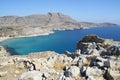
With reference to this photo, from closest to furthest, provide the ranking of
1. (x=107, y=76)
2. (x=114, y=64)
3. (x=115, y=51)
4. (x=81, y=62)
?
(x=107, y=76), (x=114, y=64), (x=81, y=62), (x=115, y=51)

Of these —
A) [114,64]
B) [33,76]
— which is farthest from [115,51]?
[33,76]

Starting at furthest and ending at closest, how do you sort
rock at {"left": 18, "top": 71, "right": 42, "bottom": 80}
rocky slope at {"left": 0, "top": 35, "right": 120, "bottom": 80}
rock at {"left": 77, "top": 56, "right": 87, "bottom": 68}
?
rock at {"left": 77, "top": 56, "right": 87, "bottom": 68} < rock at {"left": 18, "top": 71, "right": 42, "bottom": 80} < rocky slope at {"left": 0, "top": 35, "right": 120, "bottom": 80}

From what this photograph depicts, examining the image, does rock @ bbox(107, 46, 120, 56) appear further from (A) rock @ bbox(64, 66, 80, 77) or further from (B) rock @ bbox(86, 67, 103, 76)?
(A) rock @ bbox(64, 66, 80, 77)

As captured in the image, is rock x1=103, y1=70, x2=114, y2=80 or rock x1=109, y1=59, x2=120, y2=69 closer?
rock x1=103, y1=70, x2=114, y2=80

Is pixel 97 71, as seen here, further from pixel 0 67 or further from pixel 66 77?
pixel 0 67

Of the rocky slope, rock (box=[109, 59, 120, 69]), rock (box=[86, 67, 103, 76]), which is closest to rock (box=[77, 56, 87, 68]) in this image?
the rocky slope

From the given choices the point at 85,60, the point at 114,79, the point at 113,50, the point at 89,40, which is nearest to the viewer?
the point at 114,79

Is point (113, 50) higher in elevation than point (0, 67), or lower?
higher

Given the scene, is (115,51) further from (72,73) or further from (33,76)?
(33,76)

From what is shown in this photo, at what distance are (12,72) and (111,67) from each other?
972cm

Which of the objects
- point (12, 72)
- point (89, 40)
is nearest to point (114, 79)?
point (12, 72)

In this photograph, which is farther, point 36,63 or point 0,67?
point 0,67

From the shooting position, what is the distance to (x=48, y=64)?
24062 mm

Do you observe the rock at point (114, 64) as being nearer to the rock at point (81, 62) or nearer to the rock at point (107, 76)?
the rock at point (107, 76)
